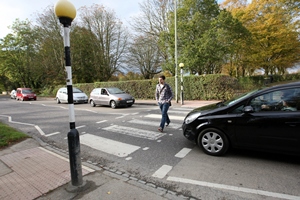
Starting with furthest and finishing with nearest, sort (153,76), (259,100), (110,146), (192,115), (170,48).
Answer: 1. (153,76)
2. (170,48)
3. (110,146)
4. (192,115)
5. (259,100)

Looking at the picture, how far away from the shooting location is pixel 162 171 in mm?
3309

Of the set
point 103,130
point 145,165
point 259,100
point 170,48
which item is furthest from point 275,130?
point 170,48

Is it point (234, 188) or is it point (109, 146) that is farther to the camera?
point (109, 146)

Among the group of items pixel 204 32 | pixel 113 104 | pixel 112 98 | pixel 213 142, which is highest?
pixel 204 32

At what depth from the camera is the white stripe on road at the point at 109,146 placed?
4.33m

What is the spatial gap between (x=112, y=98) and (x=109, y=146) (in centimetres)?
775

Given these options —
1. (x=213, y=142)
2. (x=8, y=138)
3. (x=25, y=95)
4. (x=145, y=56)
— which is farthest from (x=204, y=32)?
(x=25, y=95)

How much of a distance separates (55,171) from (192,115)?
320 cm

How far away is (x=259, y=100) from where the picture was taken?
351cm


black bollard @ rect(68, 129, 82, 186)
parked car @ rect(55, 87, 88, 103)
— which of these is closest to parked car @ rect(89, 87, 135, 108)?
parked car @ rect(55, 87, 88, 103)

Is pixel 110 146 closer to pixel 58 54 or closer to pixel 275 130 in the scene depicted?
pixel 275 130

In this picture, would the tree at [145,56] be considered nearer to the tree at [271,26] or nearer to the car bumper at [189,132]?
the tree at [271,26]

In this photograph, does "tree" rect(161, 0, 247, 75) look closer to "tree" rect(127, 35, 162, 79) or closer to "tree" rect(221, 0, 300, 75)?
"tree" rect(221, 0, 300, 75)

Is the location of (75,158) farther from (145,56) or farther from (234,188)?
(145,56)
